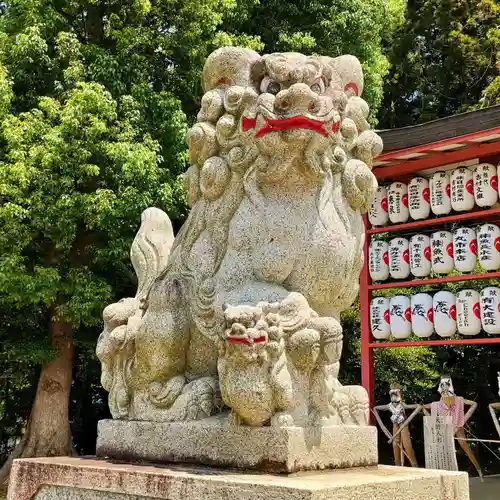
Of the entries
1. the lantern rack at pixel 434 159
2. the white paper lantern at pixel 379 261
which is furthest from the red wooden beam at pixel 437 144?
the white paper lantern at pixel 379 261

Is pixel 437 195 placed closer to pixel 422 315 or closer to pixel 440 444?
pixel 422 315

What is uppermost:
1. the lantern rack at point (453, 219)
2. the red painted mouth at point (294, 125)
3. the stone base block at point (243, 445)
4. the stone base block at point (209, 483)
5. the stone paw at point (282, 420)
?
the lantern rack at point (453, 219)

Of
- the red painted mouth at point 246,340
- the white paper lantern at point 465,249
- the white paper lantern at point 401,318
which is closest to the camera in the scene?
the red painted mouth at point 246,340

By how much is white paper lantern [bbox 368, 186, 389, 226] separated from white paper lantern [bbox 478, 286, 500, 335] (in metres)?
1.57

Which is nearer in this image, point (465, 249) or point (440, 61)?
point (465, 249)

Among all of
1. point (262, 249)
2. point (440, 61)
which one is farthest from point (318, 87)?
point (440, 61)

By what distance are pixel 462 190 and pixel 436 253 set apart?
2.44 feet

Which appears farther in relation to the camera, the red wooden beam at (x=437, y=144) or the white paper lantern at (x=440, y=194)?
the white paper lantern at (x=440, y=194)

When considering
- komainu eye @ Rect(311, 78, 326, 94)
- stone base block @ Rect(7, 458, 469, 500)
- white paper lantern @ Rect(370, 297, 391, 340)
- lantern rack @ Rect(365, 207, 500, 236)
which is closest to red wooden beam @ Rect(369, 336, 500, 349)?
white paper lantern @ Rect(370, 297, 391, 340)

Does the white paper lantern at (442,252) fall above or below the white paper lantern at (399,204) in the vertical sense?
below

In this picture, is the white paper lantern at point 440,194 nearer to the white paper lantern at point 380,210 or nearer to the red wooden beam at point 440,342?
the white paper lantern at point 380,210

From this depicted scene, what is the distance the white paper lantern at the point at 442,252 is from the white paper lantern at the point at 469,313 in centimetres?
36

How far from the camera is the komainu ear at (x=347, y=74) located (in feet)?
11.4

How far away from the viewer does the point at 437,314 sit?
7711 mm
